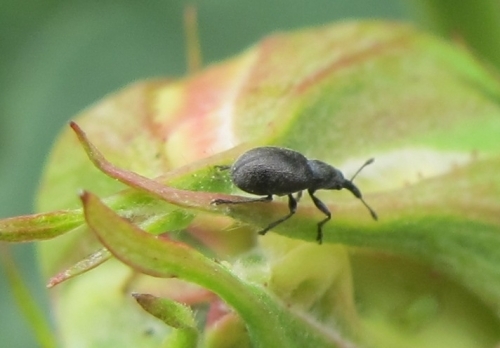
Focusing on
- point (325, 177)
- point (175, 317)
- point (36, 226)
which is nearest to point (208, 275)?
point (175, 317)

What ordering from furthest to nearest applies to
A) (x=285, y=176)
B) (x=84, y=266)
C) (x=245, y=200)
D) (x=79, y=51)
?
(x=79, y=51), (x=285, y=176), (x=245, y=200), (x=84, y=266)

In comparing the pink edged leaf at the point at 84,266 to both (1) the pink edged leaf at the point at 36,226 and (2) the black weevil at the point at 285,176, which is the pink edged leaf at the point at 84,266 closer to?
(1) the pink edged leaf at the point at 36,226

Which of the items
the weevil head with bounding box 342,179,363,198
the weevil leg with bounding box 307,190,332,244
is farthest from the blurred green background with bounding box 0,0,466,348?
the weevil leg with bounding box 307,190,332,244

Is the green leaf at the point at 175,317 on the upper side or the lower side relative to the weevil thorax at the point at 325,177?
upper

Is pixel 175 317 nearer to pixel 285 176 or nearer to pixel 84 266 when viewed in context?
pixel 84 266

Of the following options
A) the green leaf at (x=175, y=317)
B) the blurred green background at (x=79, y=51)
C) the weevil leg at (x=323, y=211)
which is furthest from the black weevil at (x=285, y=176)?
the blurred green background at (x=79, y=51)

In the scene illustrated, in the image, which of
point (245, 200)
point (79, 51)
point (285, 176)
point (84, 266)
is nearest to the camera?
point (84, 266)
